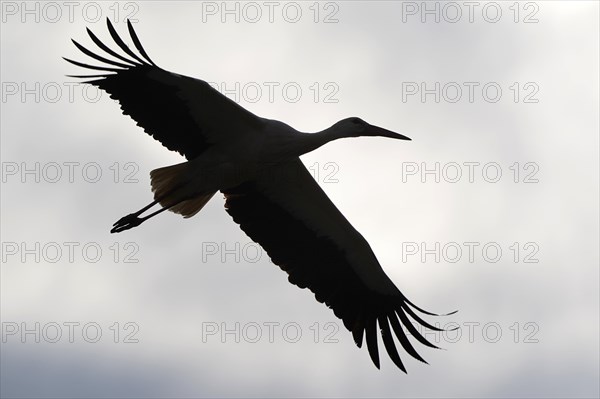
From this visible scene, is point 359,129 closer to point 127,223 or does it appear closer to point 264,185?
point 264,185

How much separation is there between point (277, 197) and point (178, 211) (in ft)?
3.84

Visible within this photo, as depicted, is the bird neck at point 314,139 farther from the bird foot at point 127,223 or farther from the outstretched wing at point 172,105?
the bird foot at point 127,223

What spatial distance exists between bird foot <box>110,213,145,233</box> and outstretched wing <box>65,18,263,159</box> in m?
0.96

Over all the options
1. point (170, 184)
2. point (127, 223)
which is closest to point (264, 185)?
point (170, 184)

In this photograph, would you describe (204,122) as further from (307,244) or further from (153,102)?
(307,244)

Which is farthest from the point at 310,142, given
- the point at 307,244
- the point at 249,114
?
the point at 307,244

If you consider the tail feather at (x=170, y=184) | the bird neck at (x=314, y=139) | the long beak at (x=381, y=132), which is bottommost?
the tail feather at (x=170, y=184)

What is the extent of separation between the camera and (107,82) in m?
14.4

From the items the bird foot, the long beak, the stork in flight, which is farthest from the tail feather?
the long beak

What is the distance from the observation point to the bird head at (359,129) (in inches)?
583

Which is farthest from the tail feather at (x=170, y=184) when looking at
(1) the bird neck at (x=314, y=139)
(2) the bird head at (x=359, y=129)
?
(2) the bird head at (x=359, y=129)

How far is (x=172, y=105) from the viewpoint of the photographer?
1460 cm

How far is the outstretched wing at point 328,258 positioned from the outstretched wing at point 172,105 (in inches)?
34.8

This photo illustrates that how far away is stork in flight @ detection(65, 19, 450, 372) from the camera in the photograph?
47.2ft
